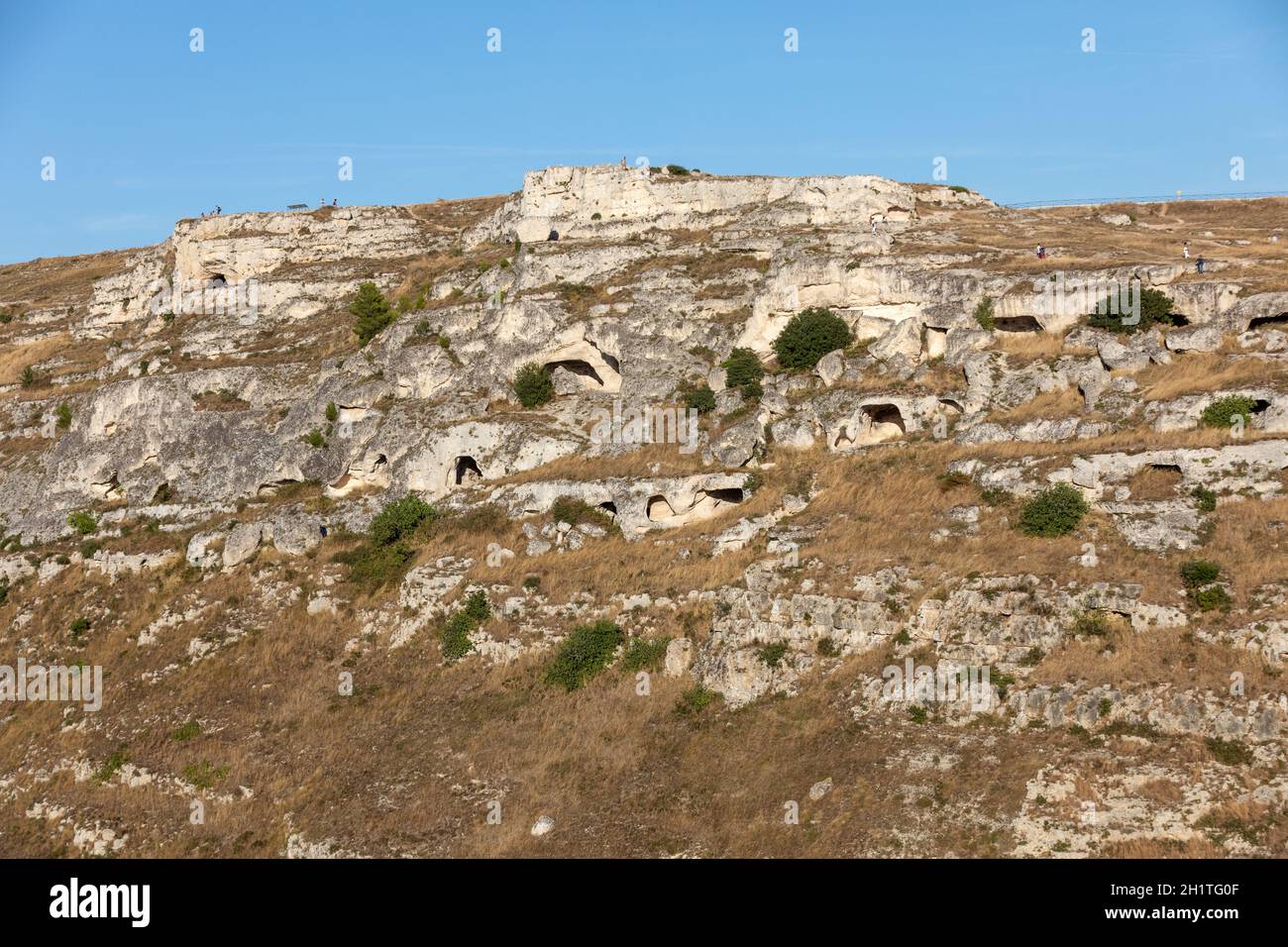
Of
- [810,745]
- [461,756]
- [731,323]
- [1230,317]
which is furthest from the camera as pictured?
[731,323]

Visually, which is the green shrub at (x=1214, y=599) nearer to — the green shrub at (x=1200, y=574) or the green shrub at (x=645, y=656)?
the green shrub at (x=1200, y=574)

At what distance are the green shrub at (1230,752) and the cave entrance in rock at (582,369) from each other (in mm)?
30786

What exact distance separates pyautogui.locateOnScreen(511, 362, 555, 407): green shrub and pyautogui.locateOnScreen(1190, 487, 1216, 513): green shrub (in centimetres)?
2626

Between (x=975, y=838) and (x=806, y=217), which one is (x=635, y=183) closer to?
(x=806, y=217)

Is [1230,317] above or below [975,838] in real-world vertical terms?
above

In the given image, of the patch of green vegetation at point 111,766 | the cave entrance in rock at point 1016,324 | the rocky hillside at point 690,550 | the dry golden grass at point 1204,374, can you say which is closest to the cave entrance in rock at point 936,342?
the rocky hillside at point 690,550

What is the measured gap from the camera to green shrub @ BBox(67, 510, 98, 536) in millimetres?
49281

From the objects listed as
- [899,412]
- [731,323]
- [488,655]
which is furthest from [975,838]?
[731,323]

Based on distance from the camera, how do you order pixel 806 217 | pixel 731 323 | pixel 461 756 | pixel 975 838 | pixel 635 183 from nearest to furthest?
pixel 975 838 < pixel 461 756 < pixel 731 323 < pixel 806 217 < pixel 635 183

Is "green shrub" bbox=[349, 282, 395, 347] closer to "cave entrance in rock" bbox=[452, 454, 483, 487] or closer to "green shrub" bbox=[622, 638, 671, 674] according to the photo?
"cave entrance in rock" bbox=[452, 454, 483, 487]

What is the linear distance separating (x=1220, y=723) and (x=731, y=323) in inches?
1092
